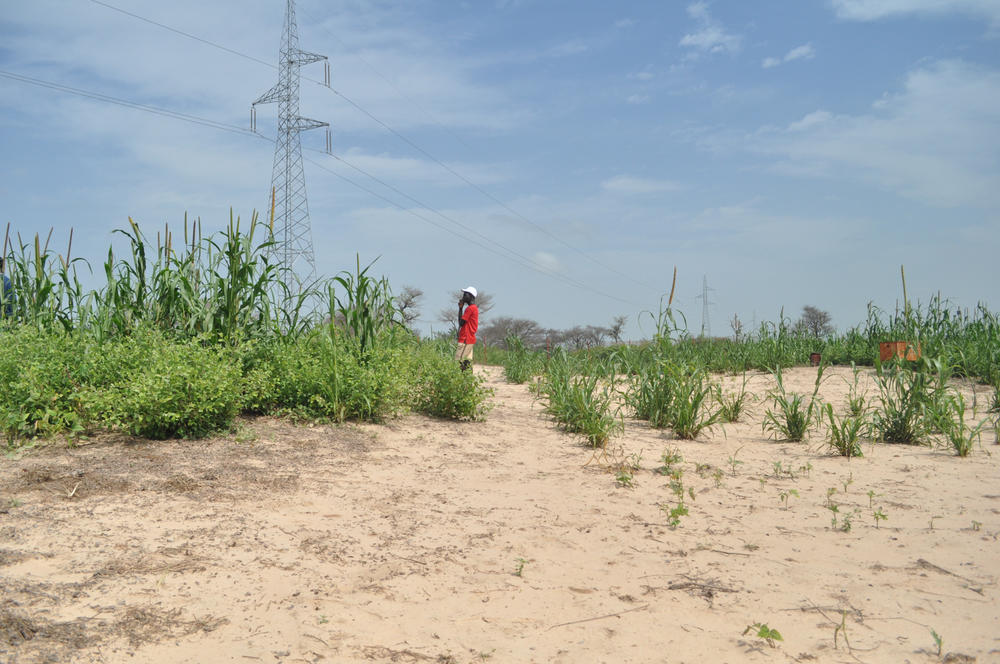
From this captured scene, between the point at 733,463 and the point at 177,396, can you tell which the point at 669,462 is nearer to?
the point at 733,463

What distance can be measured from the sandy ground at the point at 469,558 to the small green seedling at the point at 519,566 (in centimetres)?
1

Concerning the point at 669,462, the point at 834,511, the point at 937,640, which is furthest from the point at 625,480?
the point at 937,640

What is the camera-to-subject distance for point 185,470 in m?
4.23

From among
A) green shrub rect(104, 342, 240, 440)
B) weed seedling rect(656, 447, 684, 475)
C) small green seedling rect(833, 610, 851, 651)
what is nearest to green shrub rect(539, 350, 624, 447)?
weed seedling rect(656, 447, 684, 475)

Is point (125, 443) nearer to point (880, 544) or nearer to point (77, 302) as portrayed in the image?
point (77, 302)

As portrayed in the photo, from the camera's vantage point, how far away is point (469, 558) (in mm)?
3289

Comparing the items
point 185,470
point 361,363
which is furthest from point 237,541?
point 361,363

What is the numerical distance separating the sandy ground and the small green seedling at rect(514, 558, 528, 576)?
1 cm

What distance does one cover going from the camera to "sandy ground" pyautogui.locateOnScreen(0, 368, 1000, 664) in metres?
2.48

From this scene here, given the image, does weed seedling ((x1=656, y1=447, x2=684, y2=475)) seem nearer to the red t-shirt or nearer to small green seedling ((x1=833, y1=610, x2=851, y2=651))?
small green seedling ((x1=833, y1=610, x2=851, y2=651))

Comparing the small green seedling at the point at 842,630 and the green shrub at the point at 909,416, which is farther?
the green shrub at the point at 909,416

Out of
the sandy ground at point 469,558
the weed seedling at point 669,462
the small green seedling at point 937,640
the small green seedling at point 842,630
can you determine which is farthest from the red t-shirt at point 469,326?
the small green seedling at point 937,640

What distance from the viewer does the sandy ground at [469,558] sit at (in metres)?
2.48

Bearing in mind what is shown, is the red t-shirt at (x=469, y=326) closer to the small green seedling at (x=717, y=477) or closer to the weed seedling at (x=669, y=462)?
the weed seedling at (x=669, y=462)
